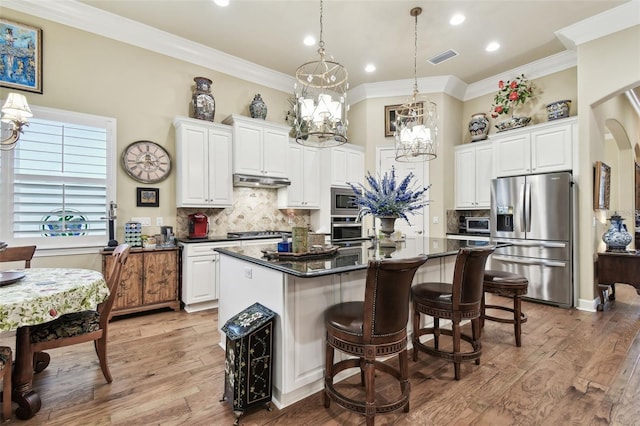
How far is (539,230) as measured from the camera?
413cm

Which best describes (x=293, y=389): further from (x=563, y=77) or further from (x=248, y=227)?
(x=563, y=77)

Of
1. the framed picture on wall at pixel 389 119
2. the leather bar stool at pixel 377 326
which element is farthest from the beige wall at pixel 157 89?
the leather bar stool at pixel 377 326

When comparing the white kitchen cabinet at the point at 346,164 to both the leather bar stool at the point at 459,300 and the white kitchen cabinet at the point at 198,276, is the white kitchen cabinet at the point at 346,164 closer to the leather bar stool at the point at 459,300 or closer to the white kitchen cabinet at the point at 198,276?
the white kitchen cabinet at the point at 198,276

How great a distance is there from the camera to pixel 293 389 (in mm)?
1955

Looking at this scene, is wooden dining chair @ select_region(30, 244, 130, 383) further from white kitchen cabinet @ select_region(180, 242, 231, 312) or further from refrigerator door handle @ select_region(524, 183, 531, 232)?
refrigerator door handle @ select_region(524, 183, 531, 232)

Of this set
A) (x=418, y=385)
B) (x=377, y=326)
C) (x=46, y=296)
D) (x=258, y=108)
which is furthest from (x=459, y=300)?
(x=258, y=108)

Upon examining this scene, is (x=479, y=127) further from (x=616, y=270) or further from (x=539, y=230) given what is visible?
(x=616, y=270)

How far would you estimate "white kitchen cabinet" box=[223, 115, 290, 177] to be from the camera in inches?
171

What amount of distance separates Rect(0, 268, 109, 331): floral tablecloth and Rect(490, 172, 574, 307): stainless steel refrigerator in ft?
14.0

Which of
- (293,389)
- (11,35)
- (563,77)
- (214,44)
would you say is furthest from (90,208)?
(563,77)

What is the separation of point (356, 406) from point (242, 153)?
3.58 metres

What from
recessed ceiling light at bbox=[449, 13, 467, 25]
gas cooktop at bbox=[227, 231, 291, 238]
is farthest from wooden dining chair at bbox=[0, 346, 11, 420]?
recessed ceiling light at bbox=[449, 13, 467, 25]

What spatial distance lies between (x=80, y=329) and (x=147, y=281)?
5.47 ft

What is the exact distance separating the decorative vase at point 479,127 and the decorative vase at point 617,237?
2.18 metres
